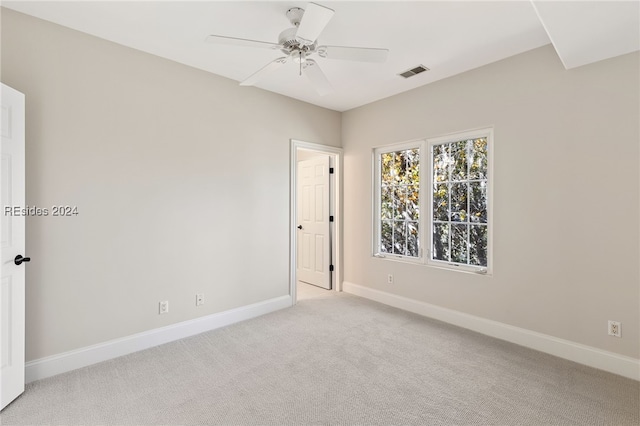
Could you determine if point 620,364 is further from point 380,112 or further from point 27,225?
point 27,225

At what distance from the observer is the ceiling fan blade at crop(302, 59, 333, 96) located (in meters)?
2.40

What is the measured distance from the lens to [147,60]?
9.52 ft

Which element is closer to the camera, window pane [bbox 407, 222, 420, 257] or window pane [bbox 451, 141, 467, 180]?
window pane [bbox 451, 141, 467, 180]

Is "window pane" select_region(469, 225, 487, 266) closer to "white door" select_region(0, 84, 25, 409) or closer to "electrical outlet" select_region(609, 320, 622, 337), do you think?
"electrical outlet" select_region(609, 320, 622, 337)

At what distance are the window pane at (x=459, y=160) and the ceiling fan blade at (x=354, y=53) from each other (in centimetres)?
167

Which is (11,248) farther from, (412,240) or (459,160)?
(459,160)

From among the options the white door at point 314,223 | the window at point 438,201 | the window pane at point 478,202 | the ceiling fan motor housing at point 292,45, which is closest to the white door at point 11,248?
the ceiling fan motor housing at point 292,45

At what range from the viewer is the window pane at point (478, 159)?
326cm

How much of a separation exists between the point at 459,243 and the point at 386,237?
1.03 meters

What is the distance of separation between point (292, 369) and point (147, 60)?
9.91ft

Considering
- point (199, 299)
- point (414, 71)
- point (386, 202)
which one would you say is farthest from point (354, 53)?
point (199, 299)

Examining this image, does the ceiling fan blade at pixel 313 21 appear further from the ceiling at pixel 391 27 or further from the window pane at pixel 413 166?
the window pane at pixel 413 166

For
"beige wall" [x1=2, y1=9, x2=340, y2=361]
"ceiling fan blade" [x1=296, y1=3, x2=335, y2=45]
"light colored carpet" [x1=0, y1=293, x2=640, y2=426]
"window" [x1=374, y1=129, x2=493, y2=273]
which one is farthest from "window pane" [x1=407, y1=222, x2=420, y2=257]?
"ceiling fan blade" [x1=296, y1=3, x2=335, y2=45]

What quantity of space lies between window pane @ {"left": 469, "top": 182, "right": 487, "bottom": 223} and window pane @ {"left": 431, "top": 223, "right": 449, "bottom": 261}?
0.33 m
